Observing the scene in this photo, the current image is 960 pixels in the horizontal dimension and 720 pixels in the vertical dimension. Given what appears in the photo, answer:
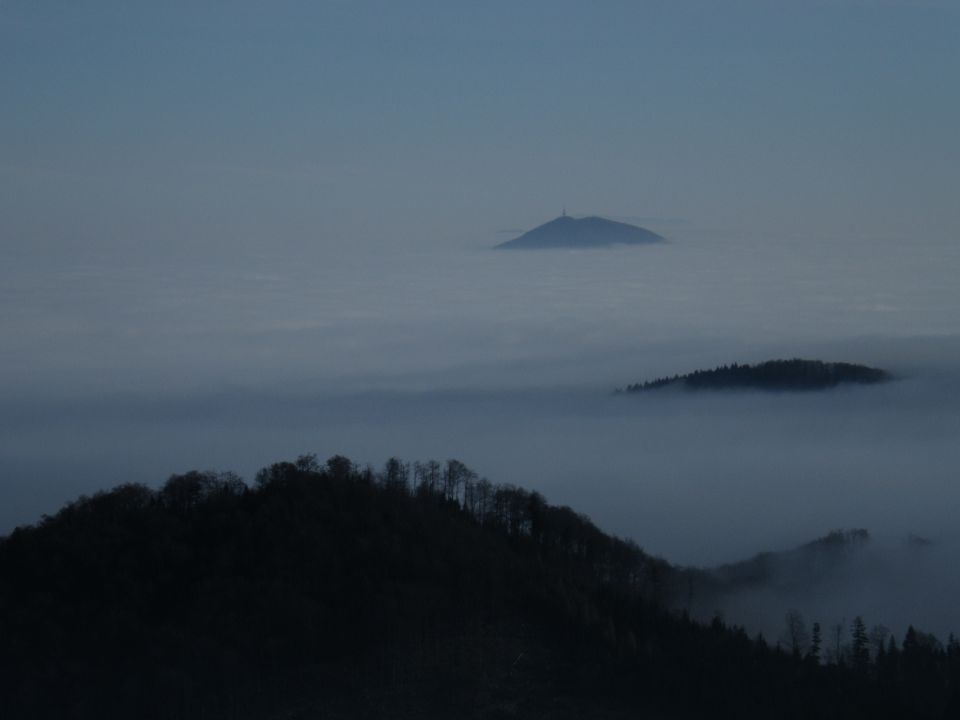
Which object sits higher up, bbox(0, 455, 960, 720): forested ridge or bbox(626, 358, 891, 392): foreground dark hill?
bbox(626, 358, 891, 392): foreground dark hill

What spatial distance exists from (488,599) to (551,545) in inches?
219

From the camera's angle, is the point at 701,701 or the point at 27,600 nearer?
the point at 701,701

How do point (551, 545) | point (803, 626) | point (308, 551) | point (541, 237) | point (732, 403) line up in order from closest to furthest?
point (308, 551) → point (551, 545) → point (803, 626) → point (732, 403) → point (541, 237)

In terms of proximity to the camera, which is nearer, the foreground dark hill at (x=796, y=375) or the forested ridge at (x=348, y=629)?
the forested ridge at (x=348, y=629)

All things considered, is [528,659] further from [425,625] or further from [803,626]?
[803,626]

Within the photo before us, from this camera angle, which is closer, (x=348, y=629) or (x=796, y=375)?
(x=348, y=629)

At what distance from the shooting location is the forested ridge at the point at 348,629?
17906mm

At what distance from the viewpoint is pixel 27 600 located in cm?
2012

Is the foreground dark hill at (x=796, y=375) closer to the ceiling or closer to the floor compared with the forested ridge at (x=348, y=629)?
closer to the ceiling

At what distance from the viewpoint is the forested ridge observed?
1791 cm

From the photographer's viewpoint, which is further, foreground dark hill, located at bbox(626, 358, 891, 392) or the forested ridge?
foreground dark hill, located at bbox(626, 358, 891, 392)

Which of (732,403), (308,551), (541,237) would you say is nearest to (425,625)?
(308,551)

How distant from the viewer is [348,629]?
19.5 meters

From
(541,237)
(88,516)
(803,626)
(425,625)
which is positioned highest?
(541,237)
